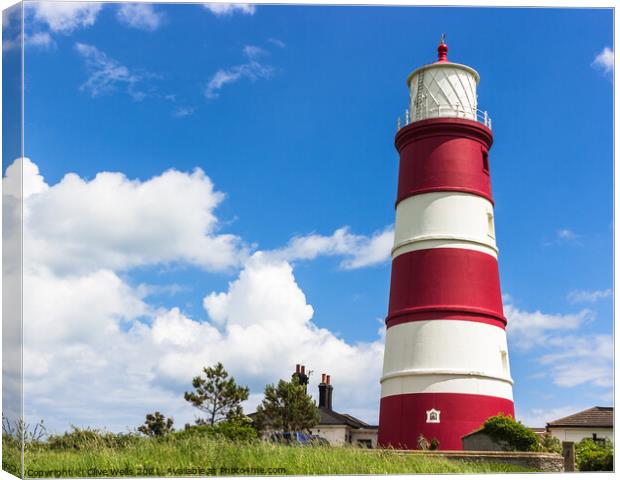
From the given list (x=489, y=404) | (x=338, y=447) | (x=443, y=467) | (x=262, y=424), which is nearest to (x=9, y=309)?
(x=338, y=447)

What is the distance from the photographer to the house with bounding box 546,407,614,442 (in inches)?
1081

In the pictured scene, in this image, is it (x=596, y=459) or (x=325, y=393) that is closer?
(x=596, y=459)

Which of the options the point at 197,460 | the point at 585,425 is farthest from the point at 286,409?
the point at 197,460

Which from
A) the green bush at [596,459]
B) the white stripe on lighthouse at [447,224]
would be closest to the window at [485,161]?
the white stripe on lighthouse at [447,224]

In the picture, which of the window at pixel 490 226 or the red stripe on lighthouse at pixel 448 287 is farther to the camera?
the window at pixel 490 226

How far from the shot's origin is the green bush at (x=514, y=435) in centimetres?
1769

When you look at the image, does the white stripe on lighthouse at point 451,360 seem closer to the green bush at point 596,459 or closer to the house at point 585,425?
the green bush at point 596,459

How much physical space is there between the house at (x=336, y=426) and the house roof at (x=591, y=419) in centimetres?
Result: 1052

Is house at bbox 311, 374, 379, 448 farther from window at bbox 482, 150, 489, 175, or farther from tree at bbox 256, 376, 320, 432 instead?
window at bbox 482, 150, 489, 175

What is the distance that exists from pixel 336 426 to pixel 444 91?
20.5 m

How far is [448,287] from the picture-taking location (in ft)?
63.2

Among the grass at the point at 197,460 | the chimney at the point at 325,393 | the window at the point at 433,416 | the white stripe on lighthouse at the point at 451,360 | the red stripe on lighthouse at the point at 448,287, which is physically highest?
the chimney at the point at 325,393

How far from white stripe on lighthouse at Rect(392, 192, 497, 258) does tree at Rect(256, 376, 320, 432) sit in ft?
33.0

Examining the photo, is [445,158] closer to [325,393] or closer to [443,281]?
[443,281]
